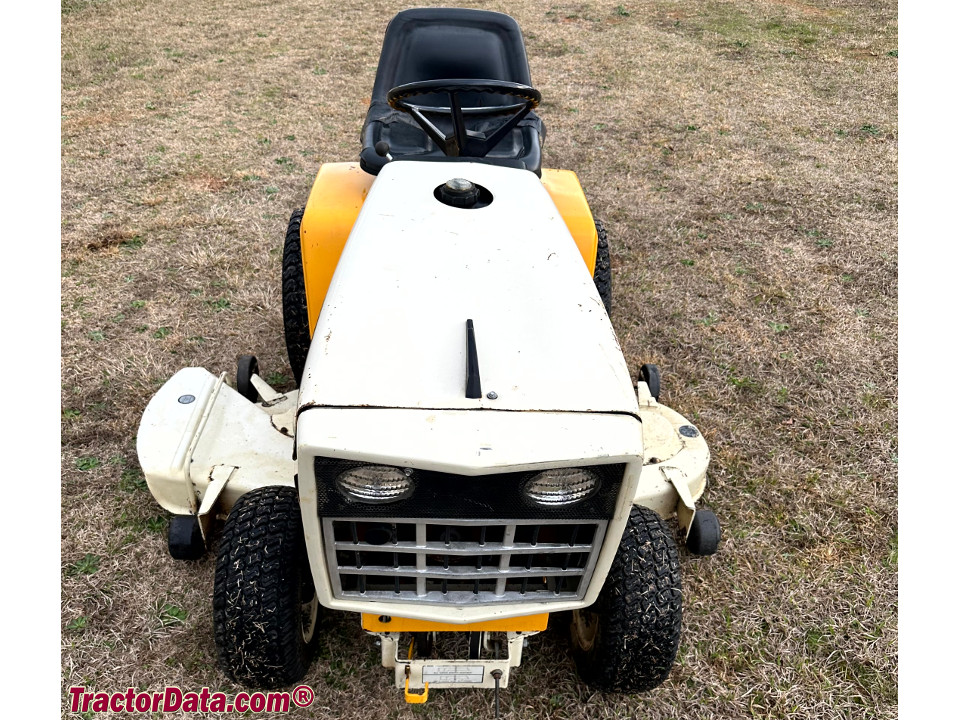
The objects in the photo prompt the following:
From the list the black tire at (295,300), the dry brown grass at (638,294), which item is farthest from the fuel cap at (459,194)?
the dry brown grass at (638,294)

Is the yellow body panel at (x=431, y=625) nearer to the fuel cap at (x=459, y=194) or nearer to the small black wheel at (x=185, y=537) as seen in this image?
the small black wheel at (x=185, y=537)

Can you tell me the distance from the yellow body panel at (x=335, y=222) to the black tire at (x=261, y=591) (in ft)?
2.24

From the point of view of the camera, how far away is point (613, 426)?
52.9 inches

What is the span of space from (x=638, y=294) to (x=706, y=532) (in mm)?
1859

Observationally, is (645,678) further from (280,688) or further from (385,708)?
(280,688)

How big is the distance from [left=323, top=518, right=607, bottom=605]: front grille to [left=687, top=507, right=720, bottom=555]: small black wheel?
731mm

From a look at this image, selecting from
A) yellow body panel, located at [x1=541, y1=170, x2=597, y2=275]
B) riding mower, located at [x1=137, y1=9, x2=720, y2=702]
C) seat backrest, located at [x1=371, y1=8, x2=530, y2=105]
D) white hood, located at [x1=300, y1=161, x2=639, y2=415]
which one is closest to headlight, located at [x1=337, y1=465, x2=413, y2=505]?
riding mower, located at [x1=137, y1=9, x2=720, y2=702]

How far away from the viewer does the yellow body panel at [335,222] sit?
234 centimetres

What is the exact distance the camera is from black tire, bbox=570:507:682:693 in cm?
175

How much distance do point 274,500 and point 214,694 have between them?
0.64m

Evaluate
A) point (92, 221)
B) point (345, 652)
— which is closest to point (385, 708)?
point (345, 652)

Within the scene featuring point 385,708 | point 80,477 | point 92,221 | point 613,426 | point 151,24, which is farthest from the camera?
point 151,24

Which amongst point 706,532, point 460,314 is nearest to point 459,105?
point 460,314

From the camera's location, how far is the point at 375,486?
1368mm
